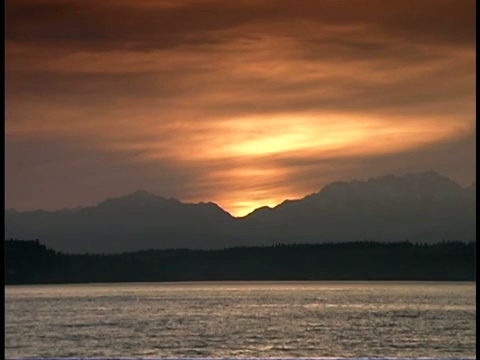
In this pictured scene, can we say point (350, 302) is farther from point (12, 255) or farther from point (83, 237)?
point (12, 255)

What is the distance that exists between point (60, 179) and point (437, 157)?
15910 mm

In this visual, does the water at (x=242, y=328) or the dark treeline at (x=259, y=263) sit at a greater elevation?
the dark treeline at (x=259, y=263)

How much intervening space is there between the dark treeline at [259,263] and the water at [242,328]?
429 cm

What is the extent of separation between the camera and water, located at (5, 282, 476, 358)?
26.5m

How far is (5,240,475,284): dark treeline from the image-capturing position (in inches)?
2016

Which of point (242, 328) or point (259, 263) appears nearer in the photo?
point (242, 328)

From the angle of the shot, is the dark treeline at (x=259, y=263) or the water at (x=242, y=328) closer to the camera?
the water at (x=242, y=328)

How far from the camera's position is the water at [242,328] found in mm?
26469

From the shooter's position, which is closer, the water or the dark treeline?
the water

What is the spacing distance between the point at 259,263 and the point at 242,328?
26.7 m

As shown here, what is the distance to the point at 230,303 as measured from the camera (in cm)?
4562

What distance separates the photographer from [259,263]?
58188 millimetres

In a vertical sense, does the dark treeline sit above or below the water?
above

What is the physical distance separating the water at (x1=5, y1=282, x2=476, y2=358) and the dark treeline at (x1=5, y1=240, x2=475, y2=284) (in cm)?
429
